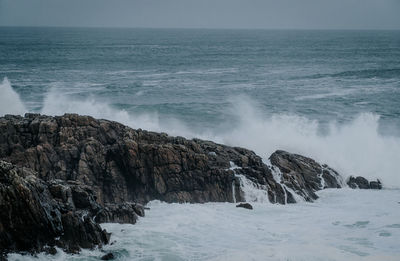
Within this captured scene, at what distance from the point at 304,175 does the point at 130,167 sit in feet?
36.3

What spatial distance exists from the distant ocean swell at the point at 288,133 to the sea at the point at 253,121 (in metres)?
0.12

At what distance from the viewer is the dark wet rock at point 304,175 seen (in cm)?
2928

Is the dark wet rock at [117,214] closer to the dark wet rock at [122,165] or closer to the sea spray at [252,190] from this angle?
the dark wet rock at [122,165]

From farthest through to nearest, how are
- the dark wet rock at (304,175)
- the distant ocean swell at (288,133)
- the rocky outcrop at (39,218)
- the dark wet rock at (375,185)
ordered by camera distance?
the distant ocean swell at (288,133)
the dark wet rock at (375,185)
the dark wet rock at (304,175)
the rocky outcrop at (39,218)

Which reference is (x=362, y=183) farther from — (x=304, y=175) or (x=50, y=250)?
(x=50, y=250)

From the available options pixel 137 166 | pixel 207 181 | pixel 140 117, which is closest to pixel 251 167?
pixel 207 181

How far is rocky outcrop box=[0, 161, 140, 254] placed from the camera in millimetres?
18484

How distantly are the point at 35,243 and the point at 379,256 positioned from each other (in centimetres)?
1377

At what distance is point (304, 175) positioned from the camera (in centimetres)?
3109

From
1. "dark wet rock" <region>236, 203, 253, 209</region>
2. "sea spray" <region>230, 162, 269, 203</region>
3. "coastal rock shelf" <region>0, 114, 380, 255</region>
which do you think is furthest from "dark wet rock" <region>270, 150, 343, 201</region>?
"dark wet rock" <region>236, 203, 253, 209</region>

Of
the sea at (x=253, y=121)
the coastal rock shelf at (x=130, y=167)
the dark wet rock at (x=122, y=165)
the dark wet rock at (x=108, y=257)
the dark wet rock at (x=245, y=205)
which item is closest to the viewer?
the dark wet rock at (x=108, y=257)

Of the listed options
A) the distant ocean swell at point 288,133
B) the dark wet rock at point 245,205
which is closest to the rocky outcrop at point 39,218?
the dark wet rock at point 245,205

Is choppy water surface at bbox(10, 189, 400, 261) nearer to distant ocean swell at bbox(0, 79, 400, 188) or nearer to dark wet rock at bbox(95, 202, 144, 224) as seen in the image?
dark wet rock at bbox(95, 202, 144, 224)

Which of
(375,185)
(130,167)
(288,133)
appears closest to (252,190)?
(130,167)
